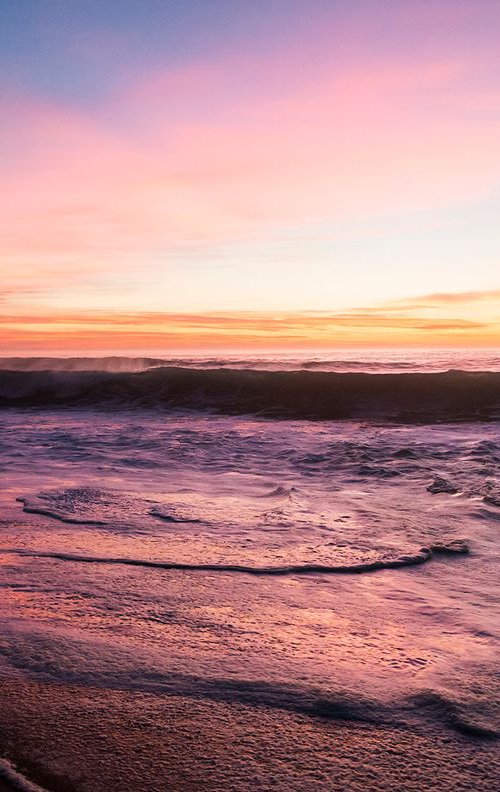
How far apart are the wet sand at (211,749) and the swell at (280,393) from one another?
37.5 ft

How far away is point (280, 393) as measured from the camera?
17344mm

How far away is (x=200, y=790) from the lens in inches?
69.1

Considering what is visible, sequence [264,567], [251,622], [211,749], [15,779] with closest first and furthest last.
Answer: [15,779] → [211,749] → [251,622] → [264,567]

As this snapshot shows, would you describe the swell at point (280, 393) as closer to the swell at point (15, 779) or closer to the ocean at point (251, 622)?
the ocean at point (251, 622)

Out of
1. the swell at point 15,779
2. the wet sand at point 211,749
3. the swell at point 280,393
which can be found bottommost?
the wet sand at point 211,749

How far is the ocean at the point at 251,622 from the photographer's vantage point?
6.30 ft

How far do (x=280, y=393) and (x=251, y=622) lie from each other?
14490 millimetres

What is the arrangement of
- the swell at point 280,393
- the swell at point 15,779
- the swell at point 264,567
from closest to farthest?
the swell at point 15,779
the swell at point 264,567
the swell at point 280,393

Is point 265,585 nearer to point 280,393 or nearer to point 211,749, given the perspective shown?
point 211,749

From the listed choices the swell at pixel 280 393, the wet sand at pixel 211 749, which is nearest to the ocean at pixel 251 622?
the wet sand at pixel 211 749

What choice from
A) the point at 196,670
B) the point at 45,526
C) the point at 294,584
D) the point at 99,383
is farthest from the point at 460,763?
the point at 99,383

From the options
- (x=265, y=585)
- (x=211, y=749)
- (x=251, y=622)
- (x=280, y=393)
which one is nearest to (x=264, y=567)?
(x=265, y=585)

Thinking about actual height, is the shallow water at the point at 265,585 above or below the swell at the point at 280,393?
below

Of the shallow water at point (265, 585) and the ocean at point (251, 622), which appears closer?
the ocean at point (251, 622)
